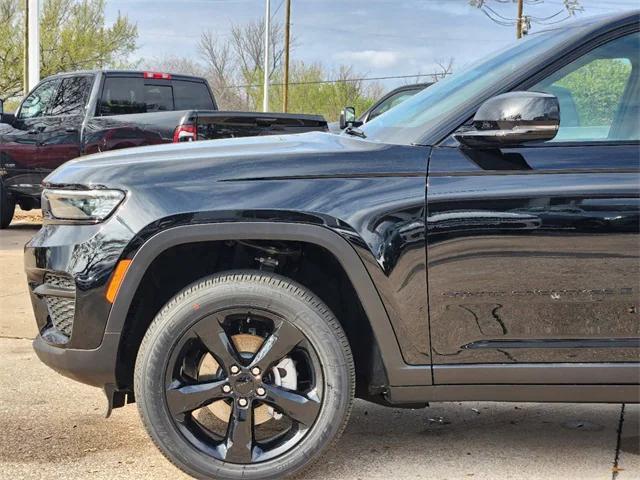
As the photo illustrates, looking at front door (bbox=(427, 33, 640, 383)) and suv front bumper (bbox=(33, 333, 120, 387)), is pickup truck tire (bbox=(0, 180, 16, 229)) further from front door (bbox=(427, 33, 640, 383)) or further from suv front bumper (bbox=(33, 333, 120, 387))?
front door (bbox=(427, 33, 640, 383))

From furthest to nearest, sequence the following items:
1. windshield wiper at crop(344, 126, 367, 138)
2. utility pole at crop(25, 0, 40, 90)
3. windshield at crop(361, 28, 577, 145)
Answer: utility pole at crop(25, 0, 40, 90)
windshield wiper at crop(344, 126, 367, 138)
windshield at crop(361, 28, 577, 145)

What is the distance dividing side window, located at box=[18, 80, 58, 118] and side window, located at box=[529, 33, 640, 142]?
852 cm

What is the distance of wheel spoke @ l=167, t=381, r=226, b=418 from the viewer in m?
2.90

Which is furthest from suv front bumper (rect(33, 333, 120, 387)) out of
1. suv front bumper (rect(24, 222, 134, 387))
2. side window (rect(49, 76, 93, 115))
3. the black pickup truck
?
side window (rect(49, 76, 93, 115))

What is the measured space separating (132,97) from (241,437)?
7.77 m

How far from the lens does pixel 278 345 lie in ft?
9.46

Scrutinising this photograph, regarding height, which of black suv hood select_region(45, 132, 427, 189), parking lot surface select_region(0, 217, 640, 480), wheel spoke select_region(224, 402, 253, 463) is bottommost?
parking lot surface select_region(0, 217, 640, 480)

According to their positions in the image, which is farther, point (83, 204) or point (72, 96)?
point (72, 96)

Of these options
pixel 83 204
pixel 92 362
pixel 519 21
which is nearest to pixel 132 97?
pixel 83 204

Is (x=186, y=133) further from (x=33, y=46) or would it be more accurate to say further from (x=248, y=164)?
(x=33, y=46)

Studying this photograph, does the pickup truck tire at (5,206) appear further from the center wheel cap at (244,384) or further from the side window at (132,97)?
the center wheel cap at (244,384)

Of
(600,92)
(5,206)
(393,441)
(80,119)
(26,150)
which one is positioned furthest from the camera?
(5,206)

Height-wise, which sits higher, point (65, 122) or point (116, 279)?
point (65, 122)

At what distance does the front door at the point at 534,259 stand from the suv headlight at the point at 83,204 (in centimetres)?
121
